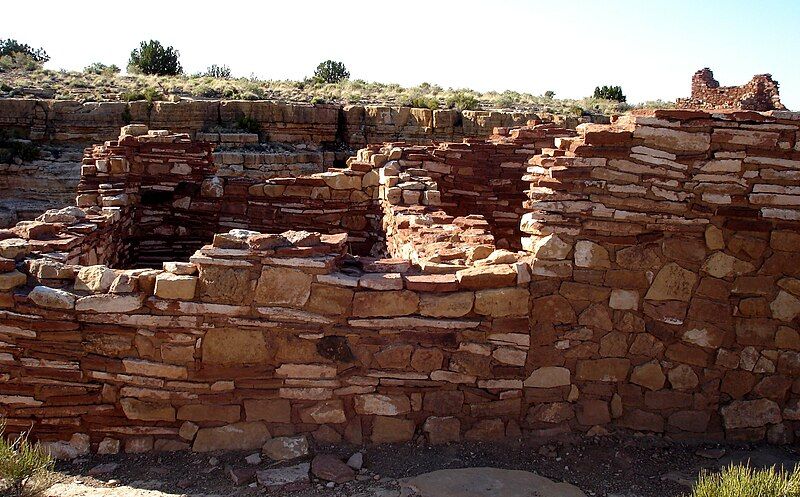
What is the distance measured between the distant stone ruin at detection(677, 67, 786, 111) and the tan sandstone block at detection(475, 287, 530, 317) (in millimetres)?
13046

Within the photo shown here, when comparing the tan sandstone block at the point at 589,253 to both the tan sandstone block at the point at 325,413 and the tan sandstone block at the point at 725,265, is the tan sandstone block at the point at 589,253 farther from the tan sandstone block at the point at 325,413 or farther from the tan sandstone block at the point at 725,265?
the tan sandstone block at the point at 325,413

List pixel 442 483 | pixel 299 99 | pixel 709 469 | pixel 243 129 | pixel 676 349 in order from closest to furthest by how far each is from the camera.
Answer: pixel 442 483
pixel 709 469
pixel 676 349
pixel 243 129
pixel 299 99

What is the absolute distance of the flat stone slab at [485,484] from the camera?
4.29 metres

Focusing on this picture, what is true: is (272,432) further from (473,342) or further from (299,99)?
(299,99)

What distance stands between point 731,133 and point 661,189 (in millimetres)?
598

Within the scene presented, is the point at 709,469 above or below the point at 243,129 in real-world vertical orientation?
below

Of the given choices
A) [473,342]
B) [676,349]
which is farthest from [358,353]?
[676,349]

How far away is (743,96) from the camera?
18.7 metres

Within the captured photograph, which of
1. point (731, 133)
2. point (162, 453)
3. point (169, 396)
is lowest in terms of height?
point (162, 453)

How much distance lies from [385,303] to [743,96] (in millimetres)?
17430

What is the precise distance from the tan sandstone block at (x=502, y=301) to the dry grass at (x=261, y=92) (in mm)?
21091

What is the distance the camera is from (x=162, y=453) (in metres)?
4.89

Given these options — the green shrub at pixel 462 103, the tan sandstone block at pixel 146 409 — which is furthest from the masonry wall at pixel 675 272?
the green shrub at pixel 462 103

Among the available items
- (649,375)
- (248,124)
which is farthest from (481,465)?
(248,124)
